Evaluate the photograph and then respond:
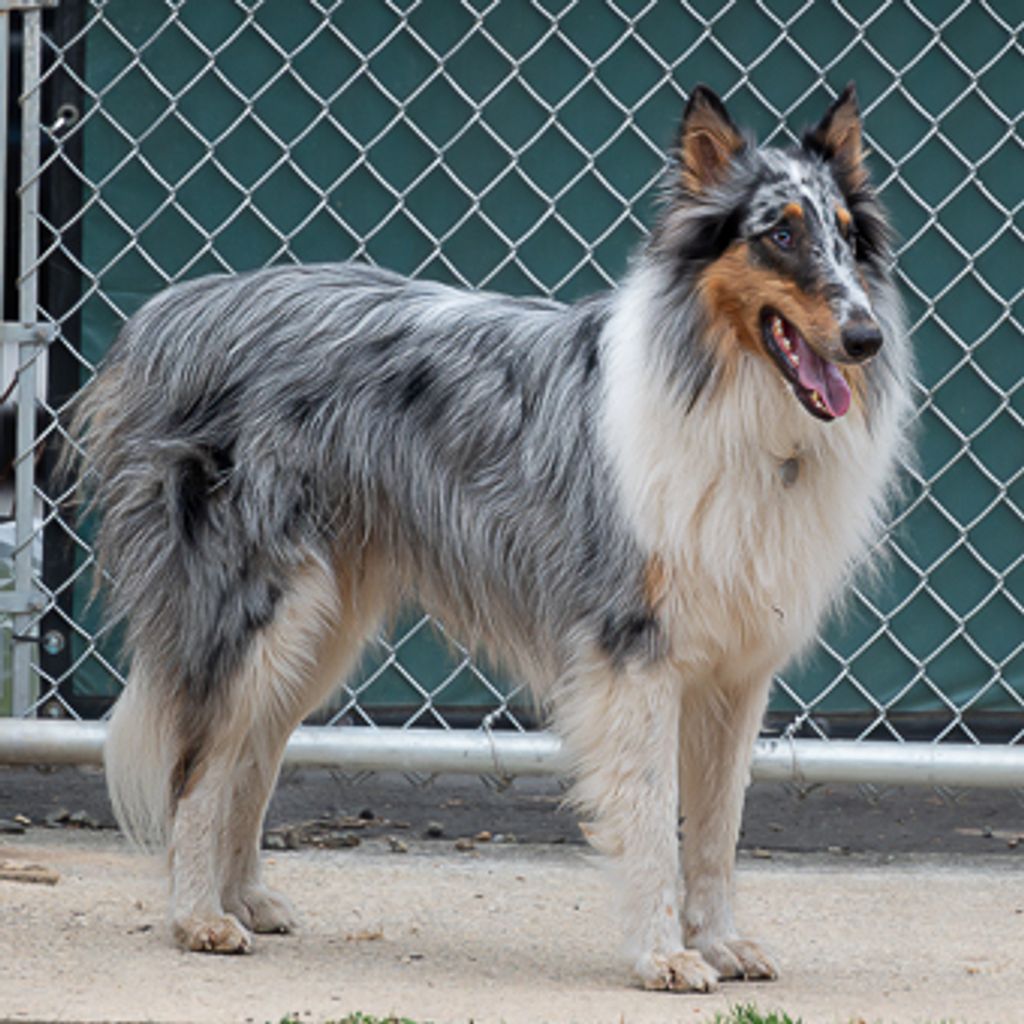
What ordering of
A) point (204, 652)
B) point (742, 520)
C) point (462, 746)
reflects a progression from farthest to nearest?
point (462, 746) → point (204, 652) → point (742, 520)

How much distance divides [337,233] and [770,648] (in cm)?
171

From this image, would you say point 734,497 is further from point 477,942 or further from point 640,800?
point 477,942

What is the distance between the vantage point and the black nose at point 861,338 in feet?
11.8

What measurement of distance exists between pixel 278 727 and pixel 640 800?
35.5 inches

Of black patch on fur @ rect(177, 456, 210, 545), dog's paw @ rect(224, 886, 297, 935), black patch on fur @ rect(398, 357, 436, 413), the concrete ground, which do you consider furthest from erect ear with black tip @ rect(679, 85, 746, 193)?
dog's paw @ rect(224, 886, 297, 935)

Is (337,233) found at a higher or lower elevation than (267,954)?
higher

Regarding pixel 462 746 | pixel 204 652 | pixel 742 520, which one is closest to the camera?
pixel 742 520

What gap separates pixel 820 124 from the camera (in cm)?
396

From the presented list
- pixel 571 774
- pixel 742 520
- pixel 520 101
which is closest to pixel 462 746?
pixel 571 774

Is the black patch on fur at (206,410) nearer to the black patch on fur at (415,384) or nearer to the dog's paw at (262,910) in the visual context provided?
the black patch on fur at (415,384)

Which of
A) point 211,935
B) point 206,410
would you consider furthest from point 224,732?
point 206,410

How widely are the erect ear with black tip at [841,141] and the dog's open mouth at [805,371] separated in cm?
37

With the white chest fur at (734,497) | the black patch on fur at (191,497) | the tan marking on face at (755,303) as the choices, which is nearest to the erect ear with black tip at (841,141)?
the tan marking on face at (755,303)

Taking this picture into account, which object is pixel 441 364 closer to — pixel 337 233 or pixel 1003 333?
pixel 337 233
